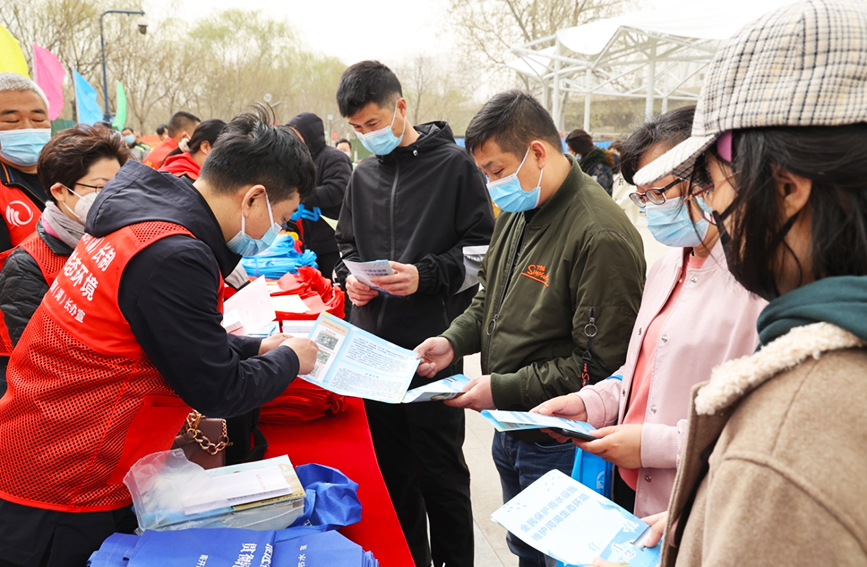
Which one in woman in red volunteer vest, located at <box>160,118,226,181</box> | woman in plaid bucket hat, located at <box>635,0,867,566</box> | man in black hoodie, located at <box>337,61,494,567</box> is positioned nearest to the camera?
woman in plaid bucket hat, located at <box>635,0,867,566</box>

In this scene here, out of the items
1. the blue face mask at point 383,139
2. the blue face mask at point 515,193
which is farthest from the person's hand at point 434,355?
the blue face mask at point 383,139

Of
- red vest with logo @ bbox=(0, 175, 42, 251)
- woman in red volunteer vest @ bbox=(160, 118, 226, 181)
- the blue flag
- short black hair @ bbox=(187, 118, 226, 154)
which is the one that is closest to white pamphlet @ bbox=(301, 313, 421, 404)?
red vest with logo @ bbox=(0, 175, 42, 251)

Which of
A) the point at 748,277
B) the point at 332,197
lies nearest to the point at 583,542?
the point at 748,277

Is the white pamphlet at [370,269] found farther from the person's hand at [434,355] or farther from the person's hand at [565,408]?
the person's hand at [565,408]

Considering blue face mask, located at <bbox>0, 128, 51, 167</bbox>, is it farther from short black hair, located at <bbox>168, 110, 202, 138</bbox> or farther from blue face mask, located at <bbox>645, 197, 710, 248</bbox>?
short black hair, located at <bbox>168, 110, 202, 138</bbox>

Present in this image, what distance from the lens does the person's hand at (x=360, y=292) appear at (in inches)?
103

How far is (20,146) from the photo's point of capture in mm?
2695

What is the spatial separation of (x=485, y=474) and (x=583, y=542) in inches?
92.5

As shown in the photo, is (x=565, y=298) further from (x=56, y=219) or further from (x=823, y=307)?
(x=56, y=219)

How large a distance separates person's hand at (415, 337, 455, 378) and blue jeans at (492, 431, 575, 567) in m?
0.32

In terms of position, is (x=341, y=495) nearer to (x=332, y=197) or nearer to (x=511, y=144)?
(x=511, y=144)

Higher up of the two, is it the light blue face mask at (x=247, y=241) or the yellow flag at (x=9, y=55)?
the yellow flag at (x=9, y=55)

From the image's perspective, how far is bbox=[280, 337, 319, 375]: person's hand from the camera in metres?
1.70

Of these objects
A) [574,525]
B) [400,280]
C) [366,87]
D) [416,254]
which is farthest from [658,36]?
[574,525]
